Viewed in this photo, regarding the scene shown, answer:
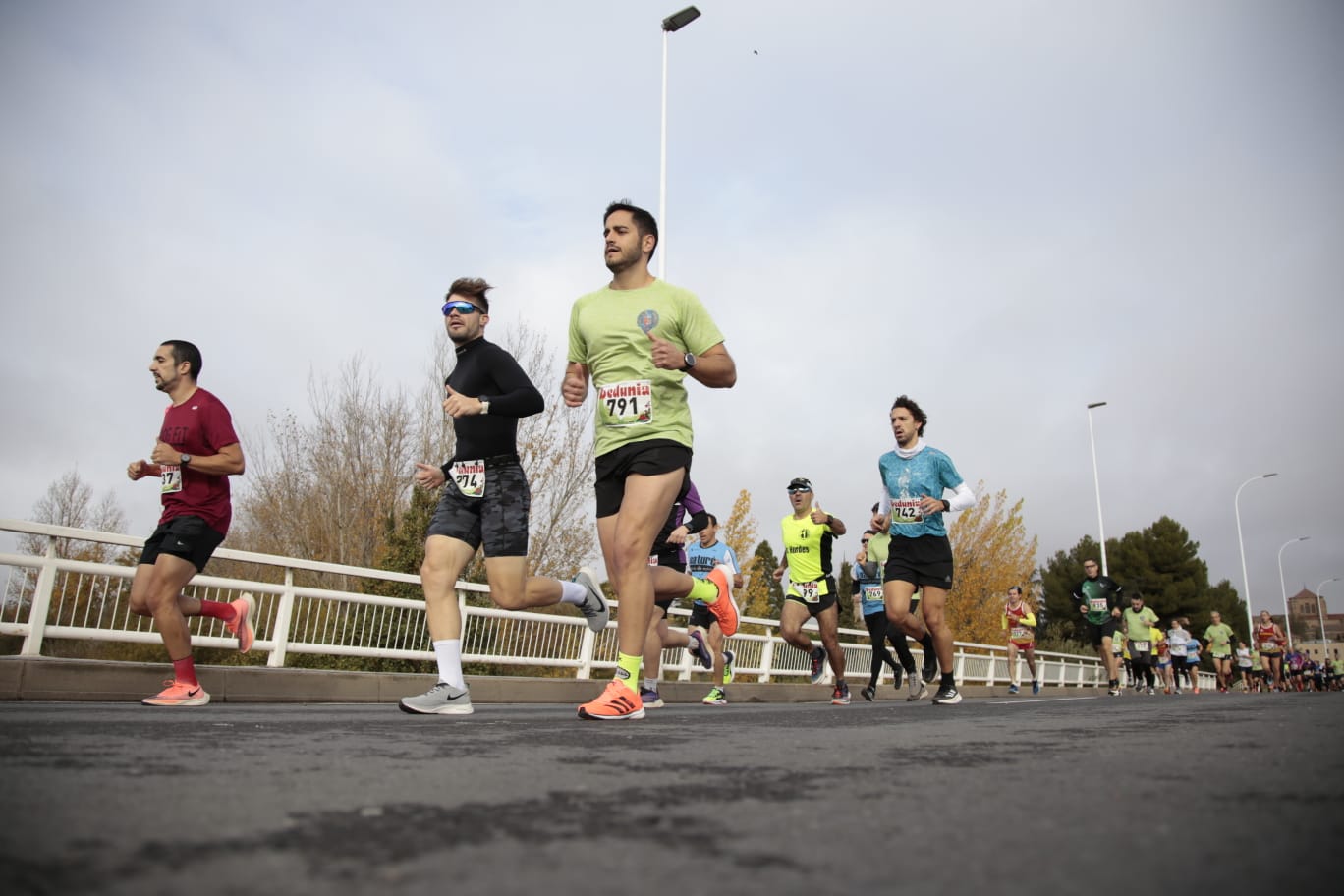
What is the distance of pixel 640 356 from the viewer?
543 cm

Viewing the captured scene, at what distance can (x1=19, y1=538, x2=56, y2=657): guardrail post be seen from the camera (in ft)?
23.4

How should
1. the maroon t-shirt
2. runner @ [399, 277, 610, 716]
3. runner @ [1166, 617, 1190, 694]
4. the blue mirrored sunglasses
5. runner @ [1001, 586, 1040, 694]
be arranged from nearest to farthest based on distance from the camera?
1. runner @ [399, 277, 610, 716]
2. the blue mirrored sunglasses
3. the maroon t-shirt
4. runner @ [1001, 586, 1040, 694]
5. runner @ [1166, 617, 1190, 694]

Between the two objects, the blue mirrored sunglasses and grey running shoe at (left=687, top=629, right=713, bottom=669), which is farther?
grey running shoe at (left=687, top=629, right=713, bottom=669)

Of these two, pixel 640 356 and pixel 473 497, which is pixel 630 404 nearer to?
pixel 640 356

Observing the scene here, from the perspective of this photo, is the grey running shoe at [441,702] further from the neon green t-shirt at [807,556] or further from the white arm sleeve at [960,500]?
the neon green t-shirt at [807,556]

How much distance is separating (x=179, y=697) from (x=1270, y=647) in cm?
3067

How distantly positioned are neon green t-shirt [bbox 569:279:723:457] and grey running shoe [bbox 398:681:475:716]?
5.42ft

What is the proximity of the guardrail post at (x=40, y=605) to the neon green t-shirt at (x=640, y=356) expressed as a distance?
171 inches

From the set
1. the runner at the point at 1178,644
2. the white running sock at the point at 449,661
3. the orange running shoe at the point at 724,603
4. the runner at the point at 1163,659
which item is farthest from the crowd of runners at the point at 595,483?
the runner at the point at 1178,644

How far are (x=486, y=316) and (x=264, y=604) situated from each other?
4130 millimetres

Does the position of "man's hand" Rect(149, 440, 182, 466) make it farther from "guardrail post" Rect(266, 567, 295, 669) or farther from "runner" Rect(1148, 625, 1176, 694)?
"runner" Rect(1148, 625, 1176, 694)

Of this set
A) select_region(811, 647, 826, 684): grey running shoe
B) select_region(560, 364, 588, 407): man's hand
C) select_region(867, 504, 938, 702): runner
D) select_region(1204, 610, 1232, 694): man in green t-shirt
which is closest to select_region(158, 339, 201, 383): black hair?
select_region(560, 364, 588, 407): man's hand

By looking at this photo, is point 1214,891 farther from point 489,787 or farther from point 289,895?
point 489,787

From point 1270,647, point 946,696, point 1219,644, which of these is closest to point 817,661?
point 946,696
